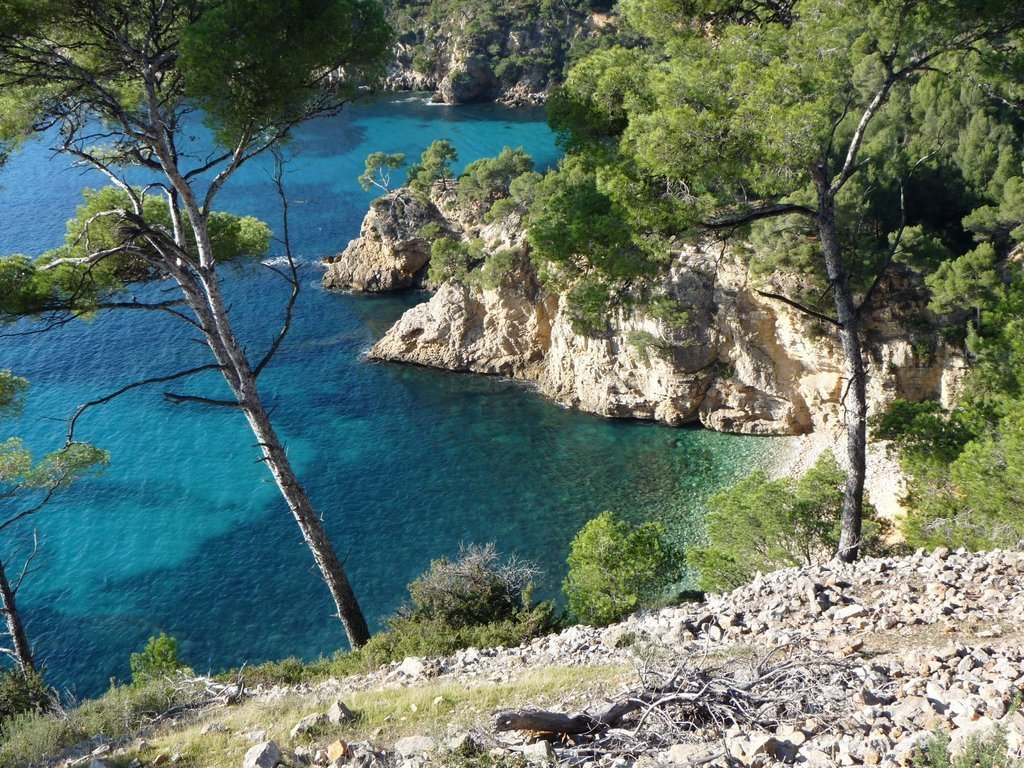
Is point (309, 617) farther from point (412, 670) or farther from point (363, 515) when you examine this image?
point (412, 670)

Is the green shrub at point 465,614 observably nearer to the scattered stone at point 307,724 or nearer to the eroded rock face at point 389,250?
the scattered stone at point 307,724

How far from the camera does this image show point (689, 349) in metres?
26.9

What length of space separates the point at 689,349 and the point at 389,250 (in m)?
21.0

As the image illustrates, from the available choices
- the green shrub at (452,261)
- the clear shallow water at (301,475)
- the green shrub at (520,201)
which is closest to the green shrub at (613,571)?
the clear shallow water at (301,475)

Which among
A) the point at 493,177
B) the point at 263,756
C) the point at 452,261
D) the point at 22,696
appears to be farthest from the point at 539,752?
the point at 493,177

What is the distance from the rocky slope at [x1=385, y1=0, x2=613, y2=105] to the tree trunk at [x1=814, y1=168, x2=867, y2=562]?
70912mm

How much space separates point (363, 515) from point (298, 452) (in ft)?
17.7

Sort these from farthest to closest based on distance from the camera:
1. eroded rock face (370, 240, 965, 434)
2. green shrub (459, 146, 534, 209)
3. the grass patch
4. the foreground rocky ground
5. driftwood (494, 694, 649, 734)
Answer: green shrub (459, 146, 534, 209) < eroded rock face (370, 240, 965, 434) < the grass patch < driftwood (494, 694, 649, 734) < the foreground rocky ground

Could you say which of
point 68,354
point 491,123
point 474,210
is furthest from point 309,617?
point 491,123

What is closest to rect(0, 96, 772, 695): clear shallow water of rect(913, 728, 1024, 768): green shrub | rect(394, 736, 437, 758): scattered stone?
rect(394, 736, 437, 758): scattered stone

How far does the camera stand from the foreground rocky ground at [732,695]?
555 centimetres

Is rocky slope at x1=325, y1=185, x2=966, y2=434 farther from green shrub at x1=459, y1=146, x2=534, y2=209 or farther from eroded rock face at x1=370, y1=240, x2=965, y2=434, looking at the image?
green shrub at x1=459, y1=146, x2=534, y2=209

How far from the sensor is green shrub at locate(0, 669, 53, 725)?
31.3ft

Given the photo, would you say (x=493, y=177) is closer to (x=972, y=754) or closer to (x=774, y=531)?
(x=774, y=531)
